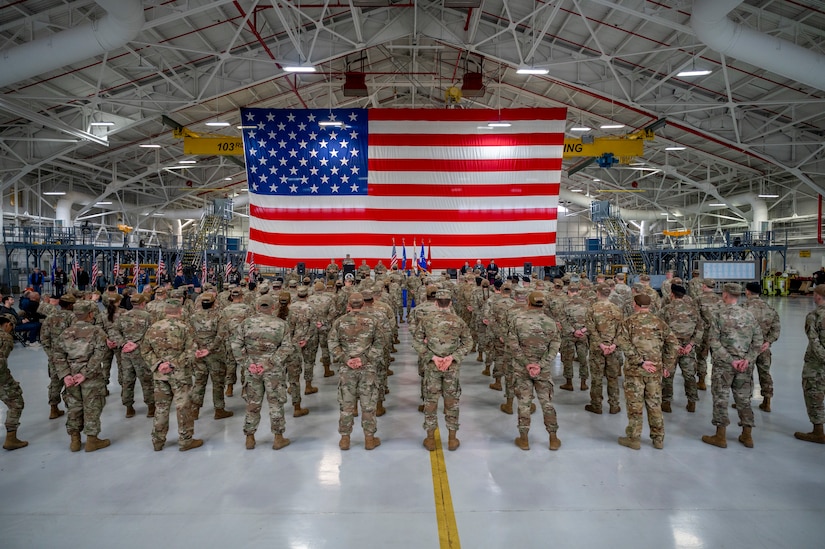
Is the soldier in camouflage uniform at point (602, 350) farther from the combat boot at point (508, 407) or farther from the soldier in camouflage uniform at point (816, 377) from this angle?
the soldier in camouflage uniform at point (816, 377)

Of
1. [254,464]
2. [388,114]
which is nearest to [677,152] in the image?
[388,114]

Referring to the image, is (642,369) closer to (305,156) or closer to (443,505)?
(443,505)

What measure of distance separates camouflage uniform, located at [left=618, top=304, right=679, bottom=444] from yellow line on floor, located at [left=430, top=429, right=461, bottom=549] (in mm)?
2244

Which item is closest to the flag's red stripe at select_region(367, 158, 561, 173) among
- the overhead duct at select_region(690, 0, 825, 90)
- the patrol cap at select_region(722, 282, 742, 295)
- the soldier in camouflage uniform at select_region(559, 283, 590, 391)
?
the overhead duct at select_region(690, 0, 825, 90)

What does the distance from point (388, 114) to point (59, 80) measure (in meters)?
11.3

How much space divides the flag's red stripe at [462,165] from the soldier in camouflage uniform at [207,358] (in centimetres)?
1166

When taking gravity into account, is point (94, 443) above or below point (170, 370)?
below

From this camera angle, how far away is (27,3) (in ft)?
39.5

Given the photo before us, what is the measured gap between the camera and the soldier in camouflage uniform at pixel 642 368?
203 inches

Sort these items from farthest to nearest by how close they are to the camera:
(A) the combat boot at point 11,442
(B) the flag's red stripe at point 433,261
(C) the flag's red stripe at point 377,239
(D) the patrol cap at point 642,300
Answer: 1. (C) the flag's red stripe at point 377,239
2. (B) the flag's red stripe at point 433,261
3. (A) the combat boot at point 11,442
4. (D) the patrol cap at point 642,300

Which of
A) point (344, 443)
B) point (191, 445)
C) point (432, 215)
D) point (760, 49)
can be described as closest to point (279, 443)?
point (344, 443)

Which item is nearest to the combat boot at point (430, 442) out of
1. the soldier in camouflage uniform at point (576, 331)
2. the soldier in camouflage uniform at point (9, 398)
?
the soldier in camouflage uniform at point (576, 331)

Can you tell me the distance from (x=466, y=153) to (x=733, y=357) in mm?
12996

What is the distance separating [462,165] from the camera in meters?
17.1
